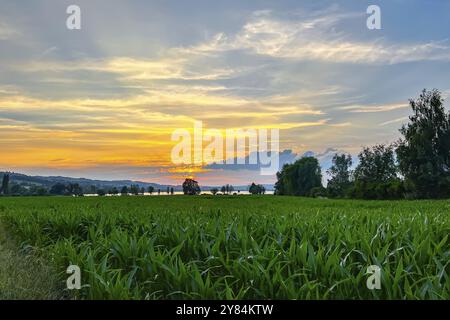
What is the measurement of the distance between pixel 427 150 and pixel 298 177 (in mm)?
14211

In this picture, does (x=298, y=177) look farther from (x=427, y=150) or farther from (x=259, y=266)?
(x=259, y=266)

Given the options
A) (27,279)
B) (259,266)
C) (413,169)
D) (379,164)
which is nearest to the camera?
(259,266)

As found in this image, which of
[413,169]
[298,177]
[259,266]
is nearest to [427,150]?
[413,169]

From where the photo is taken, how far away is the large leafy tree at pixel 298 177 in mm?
50469

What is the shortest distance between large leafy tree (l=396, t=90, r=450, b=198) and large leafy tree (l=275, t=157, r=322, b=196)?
997cm

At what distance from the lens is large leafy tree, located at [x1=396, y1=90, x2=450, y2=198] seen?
4750 cm

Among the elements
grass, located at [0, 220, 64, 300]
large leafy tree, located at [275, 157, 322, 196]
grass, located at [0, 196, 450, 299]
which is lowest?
grass, located at [0, 220, 64, 300]

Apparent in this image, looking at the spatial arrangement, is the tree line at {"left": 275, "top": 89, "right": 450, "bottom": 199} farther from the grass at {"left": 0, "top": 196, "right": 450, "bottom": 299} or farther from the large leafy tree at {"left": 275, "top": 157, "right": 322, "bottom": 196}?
the grass at {"left": 0, "top": 196, "right": 450, "bottom": 299}

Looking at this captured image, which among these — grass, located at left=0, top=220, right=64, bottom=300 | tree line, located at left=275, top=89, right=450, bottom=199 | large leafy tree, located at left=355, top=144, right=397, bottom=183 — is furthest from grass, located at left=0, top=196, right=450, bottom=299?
large leafy tree, located at left=355, top=144, right=397, bottom=183

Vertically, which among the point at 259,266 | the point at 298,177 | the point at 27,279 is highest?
the point at 298,177

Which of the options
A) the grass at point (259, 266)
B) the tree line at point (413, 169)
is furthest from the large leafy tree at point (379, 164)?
the grass at point (259, 266)

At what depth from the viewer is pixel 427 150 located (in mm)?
50094
